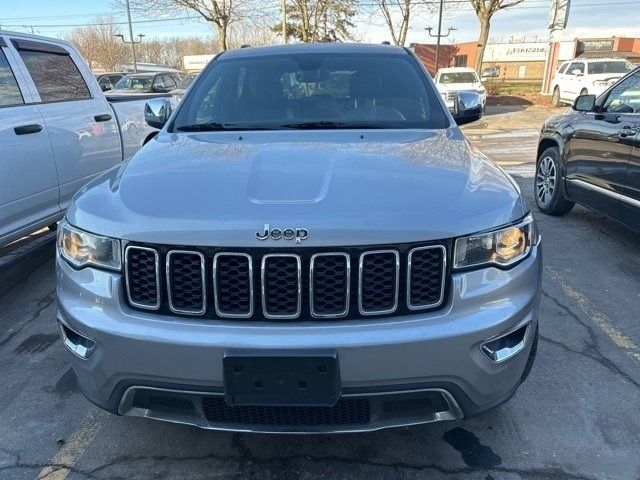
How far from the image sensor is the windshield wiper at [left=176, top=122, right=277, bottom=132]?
312cm

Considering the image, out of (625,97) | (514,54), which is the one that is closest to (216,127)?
(625,97)

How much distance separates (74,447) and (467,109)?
3.13 meters

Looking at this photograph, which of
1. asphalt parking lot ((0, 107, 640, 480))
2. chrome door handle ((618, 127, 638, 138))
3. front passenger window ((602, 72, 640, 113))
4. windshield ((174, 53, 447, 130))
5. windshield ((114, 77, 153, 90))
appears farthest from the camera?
windshield ((114, 77, 153, 90))

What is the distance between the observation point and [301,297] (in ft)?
6.29

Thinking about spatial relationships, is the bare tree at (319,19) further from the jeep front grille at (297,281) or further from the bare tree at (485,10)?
the jeep front grille at (297,281)

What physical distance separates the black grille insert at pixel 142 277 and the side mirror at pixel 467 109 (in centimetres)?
248

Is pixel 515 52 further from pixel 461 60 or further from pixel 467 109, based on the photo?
pixel 467 109

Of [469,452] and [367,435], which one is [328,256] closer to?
[367,435]

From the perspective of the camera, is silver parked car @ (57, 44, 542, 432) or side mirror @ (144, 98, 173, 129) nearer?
silver parked car @ (57, 44, 542, 432)

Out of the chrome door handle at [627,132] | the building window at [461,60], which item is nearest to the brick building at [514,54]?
the building window at [461,60]

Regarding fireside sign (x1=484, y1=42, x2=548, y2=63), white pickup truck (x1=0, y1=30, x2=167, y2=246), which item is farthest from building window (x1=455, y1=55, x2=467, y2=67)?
white pickup truck (x1=0, y1=30, x2=167, y2=246)

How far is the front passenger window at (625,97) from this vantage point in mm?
4746

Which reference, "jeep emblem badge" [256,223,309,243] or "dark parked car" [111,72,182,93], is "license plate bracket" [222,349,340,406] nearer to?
"jeep emblem badge" [256,223,309,243]

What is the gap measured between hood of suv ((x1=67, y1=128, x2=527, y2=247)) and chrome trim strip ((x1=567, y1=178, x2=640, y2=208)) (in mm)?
2437
